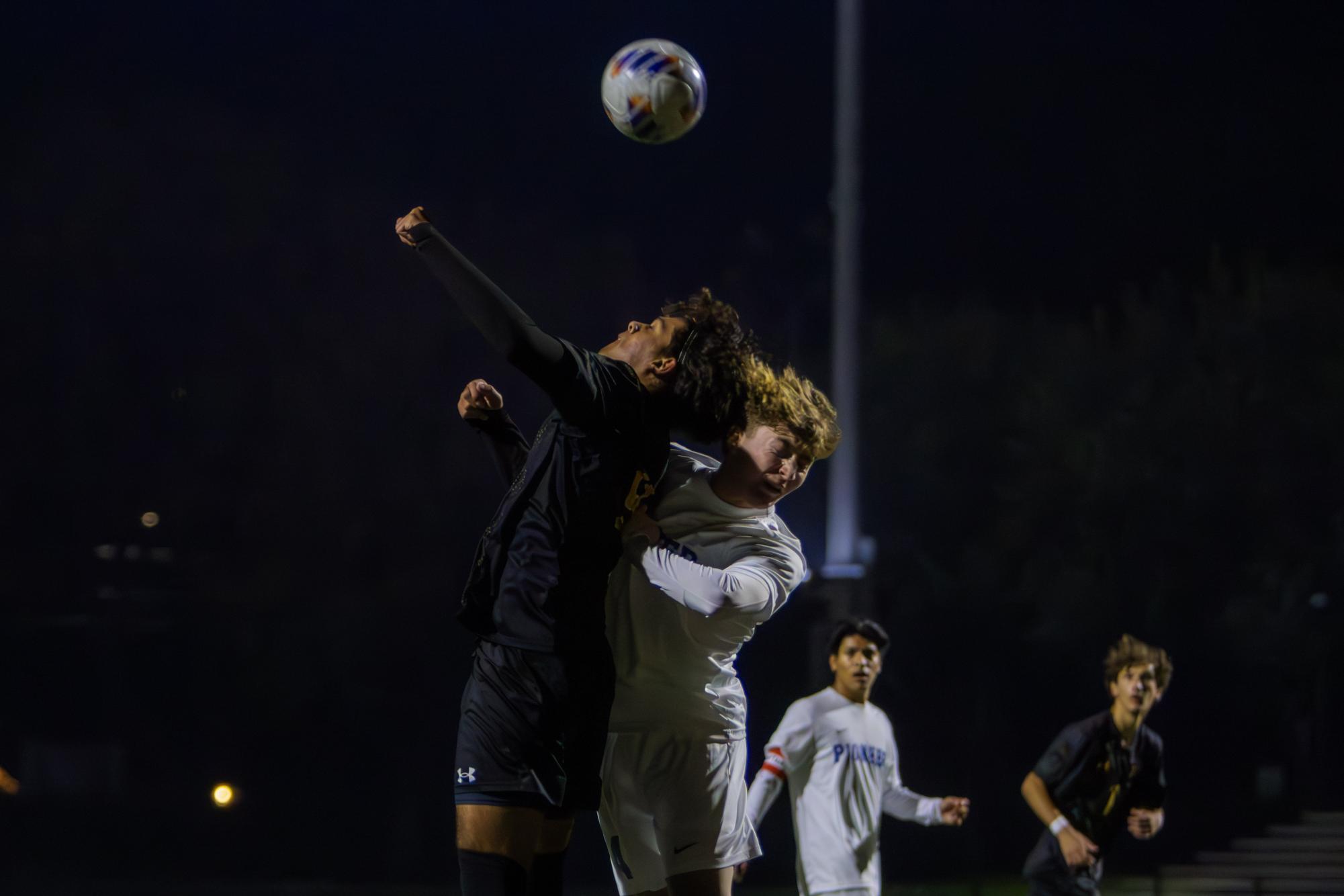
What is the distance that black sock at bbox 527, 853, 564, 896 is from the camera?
2.89m

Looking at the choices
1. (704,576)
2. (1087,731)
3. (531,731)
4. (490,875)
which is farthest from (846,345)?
(490,875)

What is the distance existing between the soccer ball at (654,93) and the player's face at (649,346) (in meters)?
0.82

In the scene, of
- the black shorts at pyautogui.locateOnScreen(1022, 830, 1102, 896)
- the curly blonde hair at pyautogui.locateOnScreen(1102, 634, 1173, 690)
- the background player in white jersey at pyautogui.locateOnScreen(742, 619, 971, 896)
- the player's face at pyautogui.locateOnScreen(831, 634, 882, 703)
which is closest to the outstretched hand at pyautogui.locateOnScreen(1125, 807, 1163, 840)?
the black shorts at pyautogui.locateOnScreen(1022, 830, 1102, 896)

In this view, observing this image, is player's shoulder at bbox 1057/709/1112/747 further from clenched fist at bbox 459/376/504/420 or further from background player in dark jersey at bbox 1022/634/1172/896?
clenched fist at bbox 459/376/504/420

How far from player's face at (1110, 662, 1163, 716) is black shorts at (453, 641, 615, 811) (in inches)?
123

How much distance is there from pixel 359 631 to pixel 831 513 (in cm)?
1014

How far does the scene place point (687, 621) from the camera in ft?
10.5

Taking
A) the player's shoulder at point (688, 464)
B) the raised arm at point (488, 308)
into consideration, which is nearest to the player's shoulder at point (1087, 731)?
the player's shoulder at point (688, 464)

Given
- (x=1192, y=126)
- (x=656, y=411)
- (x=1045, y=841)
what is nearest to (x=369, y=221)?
(x=1192, y=126)

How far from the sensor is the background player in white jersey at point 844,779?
5.12m

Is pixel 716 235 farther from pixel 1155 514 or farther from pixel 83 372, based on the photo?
pixel 83 372

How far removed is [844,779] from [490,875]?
107 inches

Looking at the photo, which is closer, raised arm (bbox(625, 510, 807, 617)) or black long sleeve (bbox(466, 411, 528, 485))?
raised arm (bbox(625, 510, 807, 617))

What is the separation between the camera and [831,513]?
35.9ft
